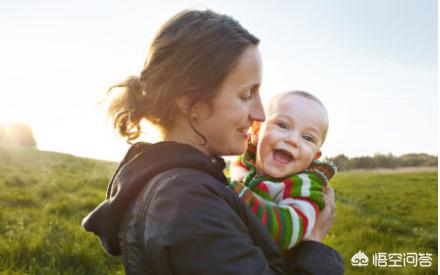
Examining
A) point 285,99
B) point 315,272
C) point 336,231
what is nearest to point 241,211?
point 315,272

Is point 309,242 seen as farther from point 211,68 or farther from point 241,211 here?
point 211,68

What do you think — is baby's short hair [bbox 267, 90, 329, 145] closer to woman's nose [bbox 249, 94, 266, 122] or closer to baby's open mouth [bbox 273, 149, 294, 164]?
baby's open mouth [bbox 273, 149, 294, 164]

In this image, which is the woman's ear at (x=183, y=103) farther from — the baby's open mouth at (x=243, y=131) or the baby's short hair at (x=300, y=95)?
the baby's short hair at (x=300, y=95)

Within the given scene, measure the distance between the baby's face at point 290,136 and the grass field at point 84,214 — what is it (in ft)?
8.91

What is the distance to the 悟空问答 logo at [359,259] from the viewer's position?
5426 mm

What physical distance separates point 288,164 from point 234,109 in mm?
719

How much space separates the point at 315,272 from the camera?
1846mm

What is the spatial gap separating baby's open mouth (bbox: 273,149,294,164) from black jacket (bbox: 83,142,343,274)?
667mm

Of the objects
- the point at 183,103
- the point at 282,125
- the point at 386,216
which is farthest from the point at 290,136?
the point at 386,216

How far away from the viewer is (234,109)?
1.86m

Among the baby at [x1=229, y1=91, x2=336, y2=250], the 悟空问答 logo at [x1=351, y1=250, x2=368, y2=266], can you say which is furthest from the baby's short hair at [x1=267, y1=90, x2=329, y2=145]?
the 悟空问答 logo at [x1=351, y1=250, x2=368, y2=266]

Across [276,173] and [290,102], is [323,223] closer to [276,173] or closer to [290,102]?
[276,173]

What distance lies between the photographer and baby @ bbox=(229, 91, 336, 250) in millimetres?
2240

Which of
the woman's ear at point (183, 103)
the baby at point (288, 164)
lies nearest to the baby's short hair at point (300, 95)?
the baby at point (288, 164)
